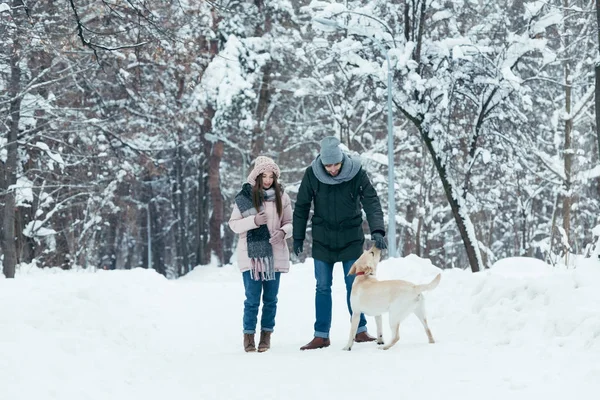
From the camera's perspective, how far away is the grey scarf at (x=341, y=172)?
22.5 feet

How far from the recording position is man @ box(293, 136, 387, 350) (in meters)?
6.90

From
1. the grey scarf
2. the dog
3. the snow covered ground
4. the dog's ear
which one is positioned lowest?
the snow covered ground

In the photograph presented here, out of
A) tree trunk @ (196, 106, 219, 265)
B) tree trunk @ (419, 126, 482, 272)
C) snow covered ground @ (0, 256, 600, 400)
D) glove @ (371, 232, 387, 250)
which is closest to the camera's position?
snow covered ground @ (0, 256, 600, 400)

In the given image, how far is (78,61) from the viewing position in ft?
52.1

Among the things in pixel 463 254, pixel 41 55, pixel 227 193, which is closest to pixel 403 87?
pixel 41 55

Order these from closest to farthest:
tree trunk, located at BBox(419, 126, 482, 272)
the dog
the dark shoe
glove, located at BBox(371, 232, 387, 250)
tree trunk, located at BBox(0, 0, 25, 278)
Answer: the dog
glove, located at BBox(371, 232, 387, 250)
the dark shoe
tree trunk, located at BBox(0, 0, 25, 278)
tree trunk, located at BBox(419, 126, 482, 272)

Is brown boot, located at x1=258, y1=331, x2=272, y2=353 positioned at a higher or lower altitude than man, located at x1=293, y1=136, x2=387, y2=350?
lower

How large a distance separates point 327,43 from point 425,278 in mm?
10503

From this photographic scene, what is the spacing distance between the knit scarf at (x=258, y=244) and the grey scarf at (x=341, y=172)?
0.56m

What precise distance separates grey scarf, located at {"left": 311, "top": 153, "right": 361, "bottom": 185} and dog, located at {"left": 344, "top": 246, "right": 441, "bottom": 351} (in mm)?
750

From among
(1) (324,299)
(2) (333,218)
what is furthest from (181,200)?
(2) (333,218)

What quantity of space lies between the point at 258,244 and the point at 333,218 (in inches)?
30.6

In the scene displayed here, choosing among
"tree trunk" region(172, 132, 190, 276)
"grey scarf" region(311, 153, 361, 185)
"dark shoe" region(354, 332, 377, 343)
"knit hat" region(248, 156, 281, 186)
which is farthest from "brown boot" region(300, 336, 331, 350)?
"tree trunk" region(172, 132, 190, 276)

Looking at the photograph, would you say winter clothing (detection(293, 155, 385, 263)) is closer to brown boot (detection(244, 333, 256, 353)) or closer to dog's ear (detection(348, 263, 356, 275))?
dog's ear (detection(348, 263, 356, 275))
